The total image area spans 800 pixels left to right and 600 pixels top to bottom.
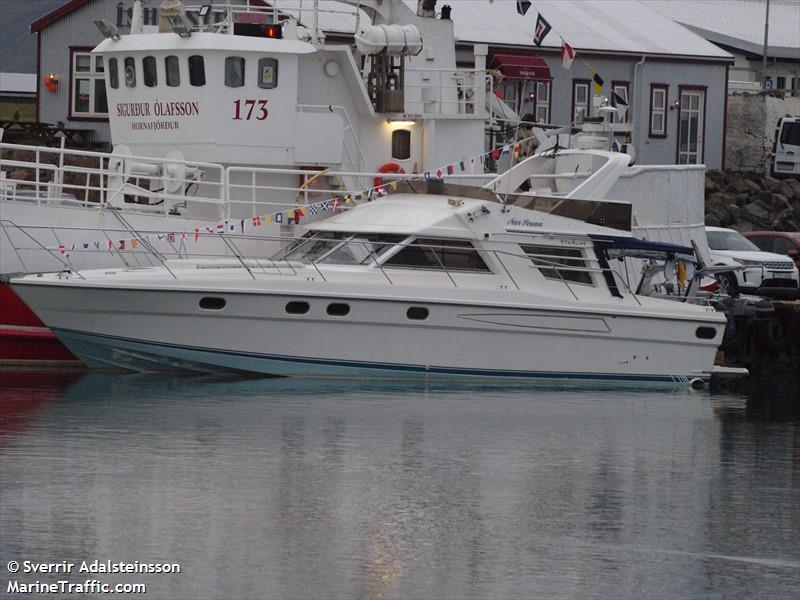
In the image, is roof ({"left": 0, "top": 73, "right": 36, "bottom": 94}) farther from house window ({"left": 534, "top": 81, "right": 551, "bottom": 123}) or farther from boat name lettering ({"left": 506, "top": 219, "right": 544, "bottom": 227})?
boat name lettering ({"left": 506, "top": 219, "right": 544, "bottom": 227})

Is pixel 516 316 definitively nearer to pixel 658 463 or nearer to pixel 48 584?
pixel 658 463

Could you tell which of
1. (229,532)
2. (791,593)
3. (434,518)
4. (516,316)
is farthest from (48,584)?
(516,316)

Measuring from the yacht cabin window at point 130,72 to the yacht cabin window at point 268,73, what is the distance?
6.20 ft

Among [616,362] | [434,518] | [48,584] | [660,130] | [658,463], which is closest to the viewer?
[48,584]

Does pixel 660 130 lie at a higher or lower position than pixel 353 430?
higher

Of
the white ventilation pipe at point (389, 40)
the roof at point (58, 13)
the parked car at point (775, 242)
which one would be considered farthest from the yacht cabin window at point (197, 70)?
the roof at point (58, 13)

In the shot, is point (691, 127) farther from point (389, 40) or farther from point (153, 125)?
point (153, 125)

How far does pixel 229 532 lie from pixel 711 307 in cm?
1070

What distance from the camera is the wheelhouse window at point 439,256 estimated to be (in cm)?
2055

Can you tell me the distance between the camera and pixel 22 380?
20641 mm

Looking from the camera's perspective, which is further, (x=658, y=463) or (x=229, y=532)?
(x=658, y=463)

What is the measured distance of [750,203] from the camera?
41.9 meters

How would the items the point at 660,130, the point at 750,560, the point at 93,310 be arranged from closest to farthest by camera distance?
the point at 750,560
the point at 93,310
the point at 660,130

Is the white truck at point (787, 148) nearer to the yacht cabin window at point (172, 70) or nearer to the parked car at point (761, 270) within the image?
the parked car at point (761, 270)
